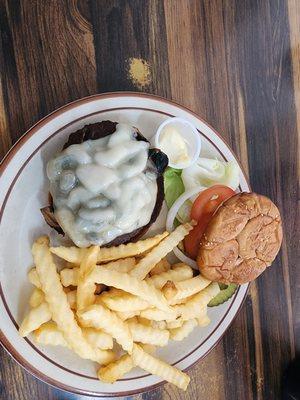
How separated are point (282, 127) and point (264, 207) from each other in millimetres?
633

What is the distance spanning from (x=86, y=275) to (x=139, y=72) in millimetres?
977

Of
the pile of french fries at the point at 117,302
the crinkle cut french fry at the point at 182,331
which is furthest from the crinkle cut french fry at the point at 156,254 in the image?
the crinkle cut french fry at the point at 182,331

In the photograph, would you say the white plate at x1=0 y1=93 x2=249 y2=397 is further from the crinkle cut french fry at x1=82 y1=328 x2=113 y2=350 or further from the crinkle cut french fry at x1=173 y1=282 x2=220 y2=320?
the crinkle cut french fry at x1=173 y1=282 x2=220 y2=320

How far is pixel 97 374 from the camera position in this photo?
222 cm

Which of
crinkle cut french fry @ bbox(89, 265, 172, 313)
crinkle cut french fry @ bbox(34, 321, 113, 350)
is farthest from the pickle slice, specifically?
crinkle cut french fry @ bbox(34, 321, 113, 350)

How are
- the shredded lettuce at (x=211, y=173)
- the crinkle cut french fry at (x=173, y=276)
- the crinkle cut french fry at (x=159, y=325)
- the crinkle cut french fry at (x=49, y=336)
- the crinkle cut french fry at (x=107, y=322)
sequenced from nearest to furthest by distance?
the crinkle cut french fry at (x=107, y=322) → the crinkle cut french fry at (x=49, y=336) → the crinkle cut french fry at (x=173, y=276) → the crinkle cut french fry at (x=159, y=325) → the shredded lettuce at (x=211, y=173)

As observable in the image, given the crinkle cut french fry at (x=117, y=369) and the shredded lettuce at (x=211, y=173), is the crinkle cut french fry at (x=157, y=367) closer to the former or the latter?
the crinkle cut french fry at (x=117, y=369)

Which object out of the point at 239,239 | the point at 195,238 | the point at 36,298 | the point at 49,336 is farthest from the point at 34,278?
the point at 239,239

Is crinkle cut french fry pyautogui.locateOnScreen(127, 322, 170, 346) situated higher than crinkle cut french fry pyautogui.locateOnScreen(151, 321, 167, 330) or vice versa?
crinkle cut french fry pyautogui.locateOnScreen(127, 322, 170, 346)

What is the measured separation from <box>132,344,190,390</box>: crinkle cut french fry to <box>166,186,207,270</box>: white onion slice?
44 cm

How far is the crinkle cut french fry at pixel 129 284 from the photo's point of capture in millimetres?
1928

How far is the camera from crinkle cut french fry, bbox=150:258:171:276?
224 cm

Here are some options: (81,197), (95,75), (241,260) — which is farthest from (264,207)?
(95,75)

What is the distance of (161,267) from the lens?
2.26 m
